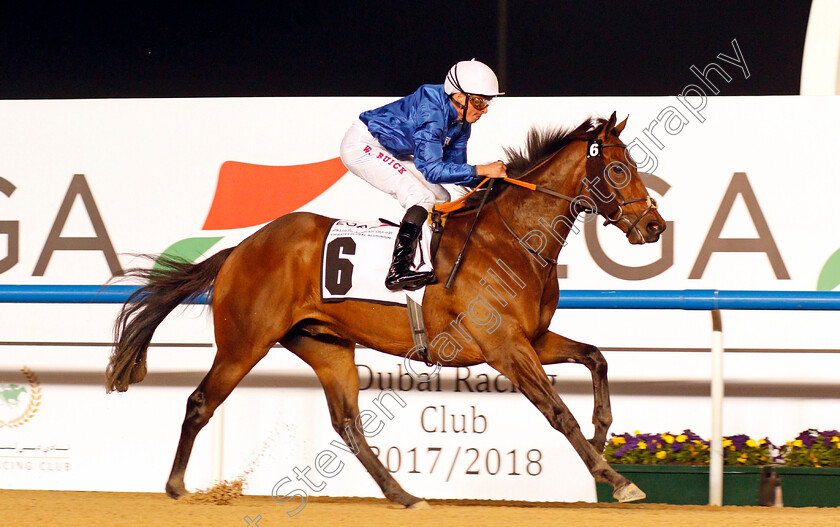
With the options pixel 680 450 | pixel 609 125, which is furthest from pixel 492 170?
pixel 680 450

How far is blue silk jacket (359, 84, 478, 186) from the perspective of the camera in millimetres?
3174

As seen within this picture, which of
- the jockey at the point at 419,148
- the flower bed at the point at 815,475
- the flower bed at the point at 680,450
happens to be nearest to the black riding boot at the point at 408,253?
the jockey at the point at 419,148

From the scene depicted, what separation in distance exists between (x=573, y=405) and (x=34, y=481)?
237cm

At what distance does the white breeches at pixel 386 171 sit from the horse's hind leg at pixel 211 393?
29.9 inches

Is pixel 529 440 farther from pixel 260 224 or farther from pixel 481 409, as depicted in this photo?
pixel 260 224

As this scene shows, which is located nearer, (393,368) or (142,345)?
(142,345)

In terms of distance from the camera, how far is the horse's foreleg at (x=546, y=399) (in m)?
2.88

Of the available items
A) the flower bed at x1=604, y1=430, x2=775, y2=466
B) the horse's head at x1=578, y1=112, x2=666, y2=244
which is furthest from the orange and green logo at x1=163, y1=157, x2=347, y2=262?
the flower bed at x1=604, y1=430, x2=775, y2=466

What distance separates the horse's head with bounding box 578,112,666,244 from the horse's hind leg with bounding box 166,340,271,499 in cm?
134

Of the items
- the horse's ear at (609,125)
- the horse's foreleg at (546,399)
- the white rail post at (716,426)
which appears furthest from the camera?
the white rail post at (716,426)

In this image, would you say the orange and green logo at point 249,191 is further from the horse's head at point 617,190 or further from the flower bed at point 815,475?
the flower bed at point 815,475

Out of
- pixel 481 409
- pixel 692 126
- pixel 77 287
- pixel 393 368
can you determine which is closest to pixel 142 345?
pixel 77 287

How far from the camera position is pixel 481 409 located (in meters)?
3.83

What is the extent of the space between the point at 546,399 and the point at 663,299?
0.79 metres
